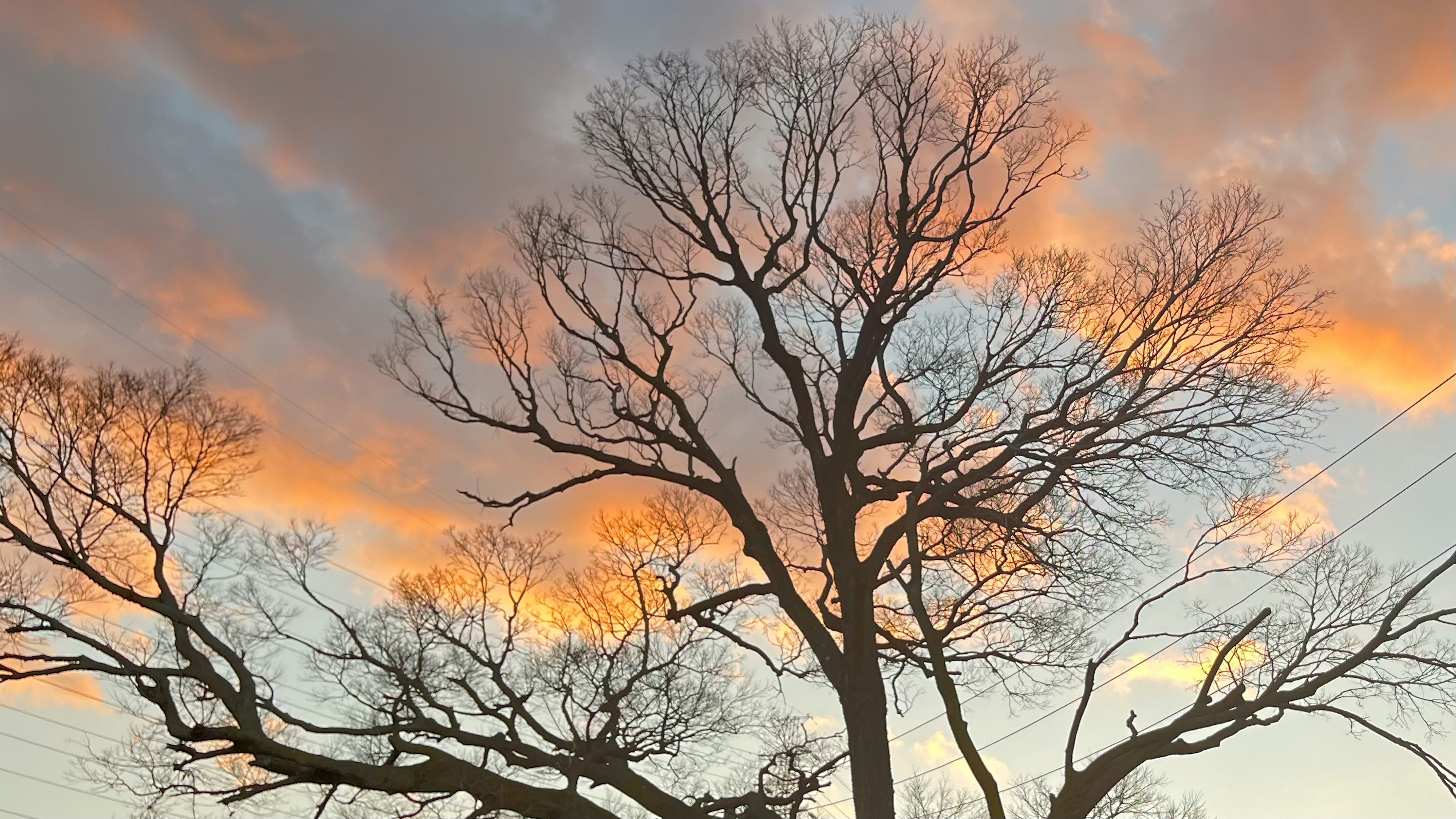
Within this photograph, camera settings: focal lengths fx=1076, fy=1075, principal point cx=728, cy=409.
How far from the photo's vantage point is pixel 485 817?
11594 mm

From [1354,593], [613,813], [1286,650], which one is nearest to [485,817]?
[613,813]

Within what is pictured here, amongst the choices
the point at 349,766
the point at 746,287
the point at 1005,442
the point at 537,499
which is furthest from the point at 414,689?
the point at 1005,442

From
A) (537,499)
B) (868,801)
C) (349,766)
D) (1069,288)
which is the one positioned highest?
(1069,288)

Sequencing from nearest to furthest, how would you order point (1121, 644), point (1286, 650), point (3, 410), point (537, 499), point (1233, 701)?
point (1121, 644), point (1233, 701), point (1286, 650), point (3, 410), point (537, 499)

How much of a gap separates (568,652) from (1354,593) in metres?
8.90

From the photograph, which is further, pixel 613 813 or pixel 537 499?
pixel 537 499

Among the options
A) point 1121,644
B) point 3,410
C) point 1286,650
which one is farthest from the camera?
point 3,410

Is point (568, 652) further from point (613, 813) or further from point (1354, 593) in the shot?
point (1354, 593)

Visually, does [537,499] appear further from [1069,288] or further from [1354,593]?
[1354,593]

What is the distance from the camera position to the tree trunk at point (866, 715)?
37.8 feet

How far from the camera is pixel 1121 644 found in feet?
28.9

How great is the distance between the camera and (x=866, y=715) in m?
12.1

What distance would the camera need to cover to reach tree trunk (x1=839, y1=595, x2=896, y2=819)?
1152cm

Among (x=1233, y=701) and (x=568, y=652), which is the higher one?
(x=568, y=652)
